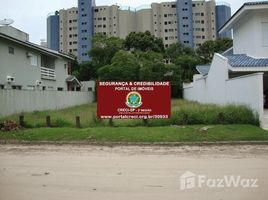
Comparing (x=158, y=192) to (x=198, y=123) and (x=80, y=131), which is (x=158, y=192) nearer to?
(x=80, y=131)

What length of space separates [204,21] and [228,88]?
3585 inches

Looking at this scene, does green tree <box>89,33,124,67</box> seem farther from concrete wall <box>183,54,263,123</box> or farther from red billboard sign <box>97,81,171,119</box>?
red billboard sign <box>97,81,171,119</box>

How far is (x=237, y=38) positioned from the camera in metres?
26.5

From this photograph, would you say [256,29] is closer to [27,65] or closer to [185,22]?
[27,65]

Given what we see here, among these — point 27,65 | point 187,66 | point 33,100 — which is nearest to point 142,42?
point 187,66

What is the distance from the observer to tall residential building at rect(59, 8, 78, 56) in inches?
4274

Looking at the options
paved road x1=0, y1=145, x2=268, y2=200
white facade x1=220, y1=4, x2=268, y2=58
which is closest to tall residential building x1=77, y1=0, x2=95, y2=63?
white facade x1=220, y1=4, x2=268, y2=58

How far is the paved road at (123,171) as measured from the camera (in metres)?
6.45

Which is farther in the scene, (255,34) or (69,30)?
(69,30)

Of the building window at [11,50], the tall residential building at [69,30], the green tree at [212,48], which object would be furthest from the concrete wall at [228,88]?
the tall residential building at [69,30]

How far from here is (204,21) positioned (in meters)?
107

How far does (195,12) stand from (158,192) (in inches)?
4134

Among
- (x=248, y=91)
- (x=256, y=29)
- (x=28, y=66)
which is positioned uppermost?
(x=256, y=29)

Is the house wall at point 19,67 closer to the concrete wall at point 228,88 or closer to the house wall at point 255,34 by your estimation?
the concrete wall at point 228,88
